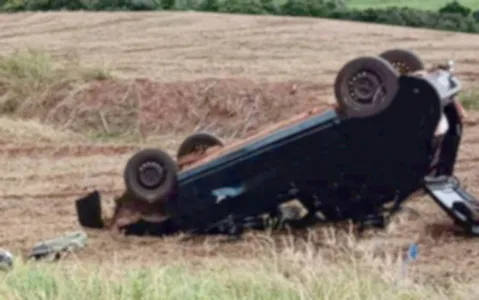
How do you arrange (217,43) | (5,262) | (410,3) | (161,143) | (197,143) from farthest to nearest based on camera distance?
(410,3) → (217,43) → (161,143) → (197,143) → (5,262)

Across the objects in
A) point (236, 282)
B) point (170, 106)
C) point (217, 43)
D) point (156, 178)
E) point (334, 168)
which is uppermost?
point (217, 43)

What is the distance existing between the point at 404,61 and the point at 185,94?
6.77 m

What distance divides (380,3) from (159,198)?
2291 cm

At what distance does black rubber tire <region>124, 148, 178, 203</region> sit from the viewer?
9.62 meters

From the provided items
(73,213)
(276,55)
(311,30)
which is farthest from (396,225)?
(311,30)

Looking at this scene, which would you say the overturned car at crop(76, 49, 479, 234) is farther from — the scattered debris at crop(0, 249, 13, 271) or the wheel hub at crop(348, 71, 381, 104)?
the scattered debris at crop(0, 249, 13, 271)

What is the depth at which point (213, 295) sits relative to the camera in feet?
21.0

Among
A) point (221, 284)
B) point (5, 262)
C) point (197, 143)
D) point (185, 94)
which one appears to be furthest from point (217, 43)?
point (221, 284)

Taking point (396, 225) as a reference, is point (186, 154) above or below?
above

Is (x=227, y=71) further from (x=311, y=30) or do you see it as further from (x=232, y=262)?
(x=232, y=262)

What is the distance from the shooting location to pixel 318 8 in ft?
92.5

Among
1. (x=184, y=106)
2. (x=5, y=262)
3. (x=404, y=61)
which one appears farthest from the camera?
(x=184, y=106)

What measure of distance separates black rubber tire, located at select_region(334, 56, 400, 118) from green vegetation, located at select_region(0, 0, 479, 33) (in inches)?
657

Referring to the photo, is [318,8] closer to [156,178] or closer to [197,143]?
[197,143]
